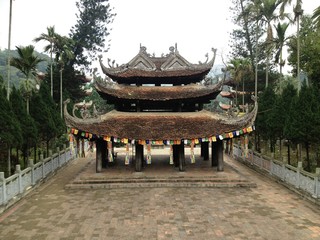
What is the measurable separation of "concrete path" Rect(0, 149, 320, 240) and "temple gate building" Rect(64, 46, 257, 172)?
2.92 metres

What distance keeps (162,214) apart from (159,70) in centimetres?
1173

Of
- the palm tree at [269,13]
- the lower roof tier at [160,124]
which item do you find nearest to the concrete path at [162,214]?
the lower roof tier at [160,124]

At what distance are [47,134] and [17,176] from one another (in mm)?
6446

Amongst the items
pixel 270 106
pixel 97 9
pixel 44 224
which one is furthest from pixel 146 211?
pixel 97 9

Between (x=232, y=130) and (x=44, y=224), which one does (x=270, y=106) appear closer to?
(x=232, y=130)

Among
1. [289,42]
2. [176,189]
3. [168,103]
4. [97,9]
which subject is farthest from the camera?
[97,9]

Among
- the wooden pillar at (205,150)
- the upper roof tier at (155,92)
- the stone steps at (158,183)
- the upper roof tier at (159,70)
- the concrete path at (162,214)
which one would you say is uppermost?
the upper roof tier at (159,70)

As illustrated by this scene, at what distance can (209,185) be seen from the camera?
17.1 m

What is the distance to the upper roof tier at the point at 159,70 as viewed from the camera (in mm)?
20984

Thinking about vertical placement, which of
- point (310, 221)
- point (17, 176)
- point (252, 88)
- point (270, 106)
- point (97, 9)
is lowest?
point (310, 221)

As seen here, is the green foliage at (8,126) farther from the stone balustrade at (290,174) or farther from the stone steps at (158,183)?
the stone balustrade at (290,174)

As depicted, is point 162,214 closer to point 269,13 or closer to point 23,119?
point 23,119

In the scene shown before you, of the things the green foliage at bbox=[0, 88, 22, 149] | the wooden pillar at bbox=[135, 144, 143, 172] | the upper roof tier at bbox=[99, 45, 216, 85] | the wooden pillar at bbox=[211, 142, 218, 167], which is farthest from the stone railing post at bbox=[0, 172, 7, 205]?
the wooden pillar at bbox=[211, 142, 218, 167]

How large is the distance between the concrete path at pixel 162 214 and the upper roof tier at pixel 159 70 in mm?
7707
